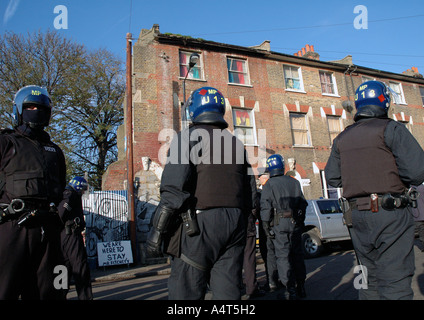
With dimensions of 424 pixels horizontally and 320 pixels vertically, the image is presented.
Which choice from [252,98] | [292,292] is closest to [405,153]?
[292,292]

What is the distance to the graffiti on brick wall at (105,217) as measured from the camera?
12.8 m

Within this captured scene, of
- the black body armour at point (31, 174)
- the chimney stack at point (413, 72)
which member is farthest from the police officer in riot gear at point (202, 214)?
the chimney stack at point (413, 72)

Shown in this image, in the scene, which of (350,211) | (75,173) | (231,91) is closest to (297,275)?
(350,211)

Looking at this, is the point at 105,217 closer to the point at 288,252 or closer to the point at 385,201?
the point at 288,252

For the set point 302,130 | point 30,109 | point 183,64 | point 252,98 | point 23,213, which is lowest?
point 23,213

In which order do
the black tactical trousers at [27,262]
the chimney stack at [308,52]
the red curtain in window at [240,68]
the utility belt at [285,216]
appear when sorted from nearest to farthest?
the black tactical trousers at [27,262] → the utility belt at [285,216] → the red curtain in window at [240,68] → the chimney stack at [308,52]

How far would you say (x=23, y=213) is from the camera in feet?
8.72

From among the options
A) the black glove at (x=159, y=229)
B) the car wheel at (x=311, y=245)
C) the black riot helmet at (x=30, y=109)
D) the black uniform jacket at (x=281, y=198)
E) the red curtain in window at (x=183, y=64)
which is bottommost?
the car wheel at (x=311, y=245)

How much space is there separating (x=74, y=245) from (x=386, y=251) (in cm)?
417

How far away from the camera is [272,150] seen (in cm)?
1702

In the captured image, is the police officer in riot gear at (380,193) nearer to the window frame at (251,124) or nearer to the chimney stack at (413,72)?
the window frame at (251,124)

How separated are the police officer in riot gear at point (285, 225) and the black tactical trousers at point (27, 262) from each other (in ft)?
11.0

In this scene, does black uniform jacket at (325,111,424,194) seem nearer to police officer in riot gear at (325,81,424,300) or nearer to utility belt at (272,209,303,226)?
police officer in riot gear at (325,81,424,300)
